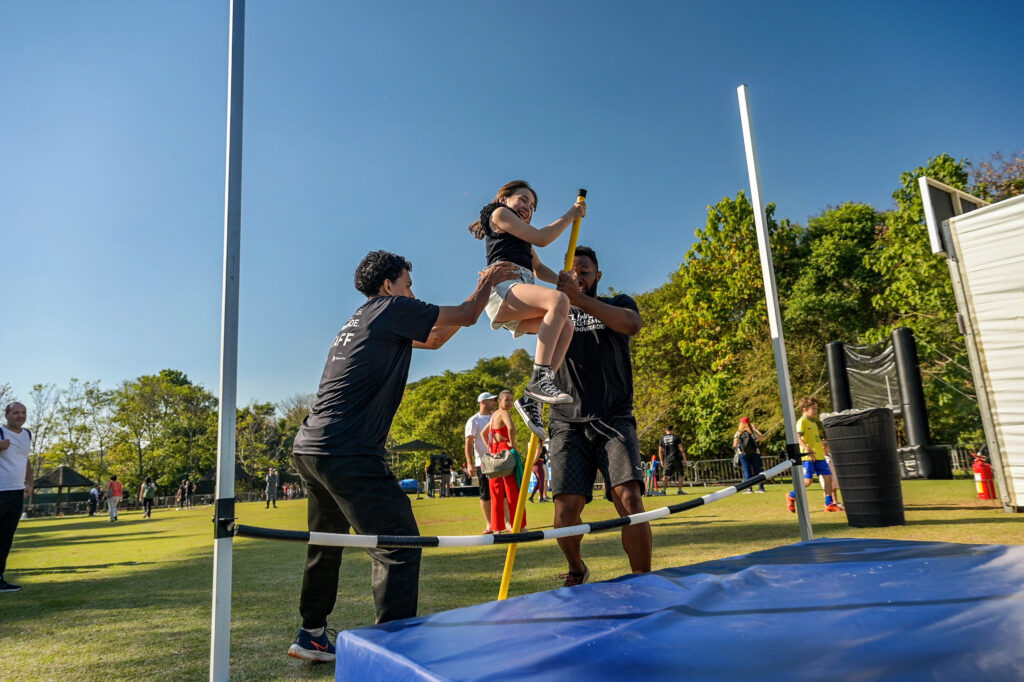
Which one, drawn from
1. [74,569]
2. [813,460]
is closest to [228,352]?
[74,569]

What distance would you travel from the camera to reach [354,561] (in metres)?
7.02

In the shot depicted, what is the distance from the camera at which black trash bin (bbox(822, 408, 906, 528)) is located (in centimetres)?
685

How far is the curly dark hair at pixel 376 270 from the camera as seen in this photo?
3268 mm

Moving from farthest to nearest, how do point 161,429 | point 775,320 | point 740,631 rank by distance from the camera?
1. point 161,429
2. point 775,320
3. point 740,631

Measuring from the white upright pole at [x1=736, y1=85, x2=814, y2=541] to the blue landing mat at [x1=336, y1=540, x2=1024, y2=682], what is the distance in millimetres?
1660

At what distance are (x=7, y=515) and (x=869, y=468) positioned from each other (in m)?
9.39

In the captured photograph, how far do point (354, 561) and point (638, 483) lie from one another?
464cm

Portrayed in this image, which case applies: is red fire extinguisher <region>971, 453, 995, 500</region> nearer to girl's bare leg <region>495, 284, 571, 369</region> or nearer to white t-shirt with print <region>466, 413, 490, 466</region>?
white t-shirt with print <region>466, 413, 490, 466</region>

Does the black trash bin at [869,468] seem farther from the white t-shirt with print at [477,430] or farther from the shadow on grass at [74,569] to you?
the shadow on grass at [74,569]

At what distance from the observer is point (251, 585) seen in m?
5.35

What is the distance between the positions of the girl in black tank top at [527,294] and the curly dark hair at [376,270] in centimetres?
57

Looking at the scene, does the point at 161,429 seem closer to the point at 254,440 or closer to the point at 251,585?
the point at 254,440

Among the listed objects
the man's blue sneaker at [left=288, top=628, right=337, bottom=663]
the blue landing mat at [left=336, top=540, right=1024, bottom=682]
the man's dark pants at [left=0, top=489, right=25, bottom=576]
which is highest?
the man's dark pants at [left=0, top=489, right=25, bottom=576]

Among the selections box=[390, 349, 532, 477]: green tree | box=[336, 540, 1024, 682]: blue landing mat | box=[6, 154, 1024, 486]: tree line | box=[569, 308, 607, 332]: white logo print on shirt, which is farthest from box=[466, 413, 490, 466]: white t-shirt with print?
box=[390, 349, 532, 477]: green tree
